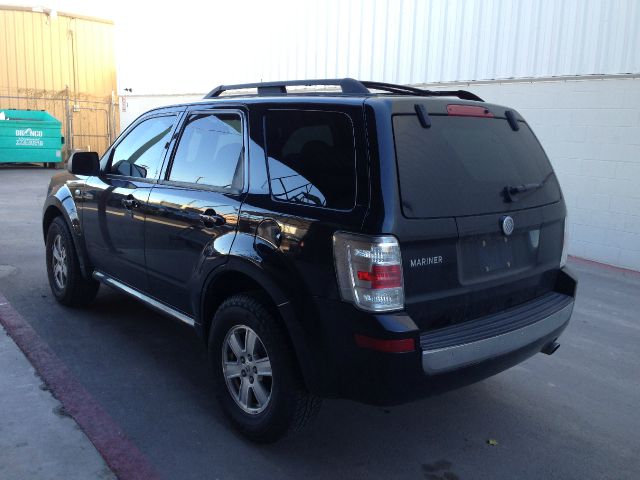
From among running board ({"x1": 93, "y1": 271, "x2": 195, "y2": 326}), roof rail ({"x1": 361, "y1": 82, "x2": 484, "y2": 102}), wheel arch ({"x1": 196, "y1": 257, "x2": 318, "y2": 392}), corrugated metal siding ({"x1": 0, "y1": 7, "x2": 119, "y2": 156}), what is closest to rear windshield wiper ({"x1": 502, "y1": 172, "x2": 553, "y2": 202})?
roof rail ({"x1": 361, "y1": 82, "x2": 484, "y2": 102})

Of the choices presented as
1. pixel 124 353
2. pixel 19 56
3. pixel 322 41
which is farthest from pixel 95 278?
pixel 19 56

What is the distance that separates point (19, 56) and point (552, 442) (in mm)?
25434

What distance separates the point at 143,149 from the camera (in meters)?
4.52

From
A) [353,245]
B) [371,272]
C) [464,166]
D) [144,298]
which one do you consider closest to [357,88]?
[464,166]

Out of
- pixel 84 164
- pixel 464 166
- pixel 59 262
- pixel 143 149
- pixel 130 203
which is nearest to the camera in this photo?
pixel 464 166

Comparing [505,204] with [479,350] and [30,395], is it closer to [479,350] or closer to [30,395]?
[479,350]

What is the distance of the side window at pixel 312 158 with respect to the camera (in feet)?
9.38

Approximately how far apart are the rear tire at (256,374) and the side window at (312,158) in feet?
2.12

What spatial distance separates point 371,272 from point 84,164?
125 inches

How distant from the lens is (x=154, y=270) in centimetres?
409

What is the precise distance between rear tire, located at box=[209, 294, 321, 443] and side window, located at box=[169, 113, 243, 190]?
0.77 m

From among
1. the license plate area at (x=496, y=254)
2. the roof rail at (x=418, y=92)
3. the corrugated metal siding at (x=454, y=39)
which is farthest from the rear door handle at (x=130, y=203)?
the corrugated metal siding at (x=454, y=39)

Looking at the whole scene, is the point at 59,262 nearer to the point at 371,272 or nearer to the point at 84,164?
the point at 84,164

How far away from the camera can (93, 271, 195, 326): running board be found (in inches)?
153
